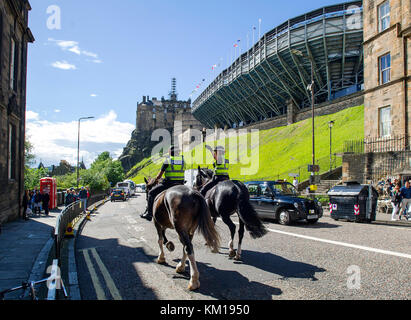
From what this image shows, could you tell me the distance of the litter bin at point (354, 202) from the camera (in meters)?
13.8

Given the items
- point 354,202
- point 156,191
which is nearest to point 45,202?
point 156,191

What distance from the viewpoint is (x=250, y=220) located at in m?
7.68

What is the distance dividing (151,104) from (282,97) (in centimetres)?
10951

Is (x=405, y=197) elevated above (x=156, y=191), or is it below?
below

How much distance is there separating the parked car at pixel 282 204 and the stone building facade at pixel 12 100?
11781 mm

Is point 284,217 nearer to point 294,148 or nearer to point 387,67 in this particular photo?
point 387,67

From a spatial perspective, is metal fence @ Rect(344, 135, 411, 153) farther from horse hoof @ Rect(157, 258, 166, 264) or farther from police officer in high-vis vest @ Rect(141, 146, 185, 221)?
horse hoof @ Rect(157, 258, 166, 264)

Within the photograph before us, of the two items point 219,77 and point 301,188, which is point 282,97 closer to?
point 219,77

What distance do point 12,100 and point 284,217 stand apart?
14.4 m

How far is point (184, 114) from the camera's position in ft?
399

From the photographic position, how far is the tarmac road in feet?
16.6

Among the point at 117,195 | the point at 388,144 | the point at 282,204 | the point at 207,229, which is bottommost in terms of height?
the point at 117,195

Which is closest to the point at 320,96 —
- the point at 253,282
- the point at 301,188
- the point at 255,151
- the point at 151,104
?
the point at 255,151

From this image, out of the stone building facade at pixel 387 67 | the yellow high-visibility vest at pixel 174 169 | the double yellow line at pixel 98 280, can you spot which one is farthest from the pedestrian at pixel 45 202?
the stone building facade at pixel 387 67
